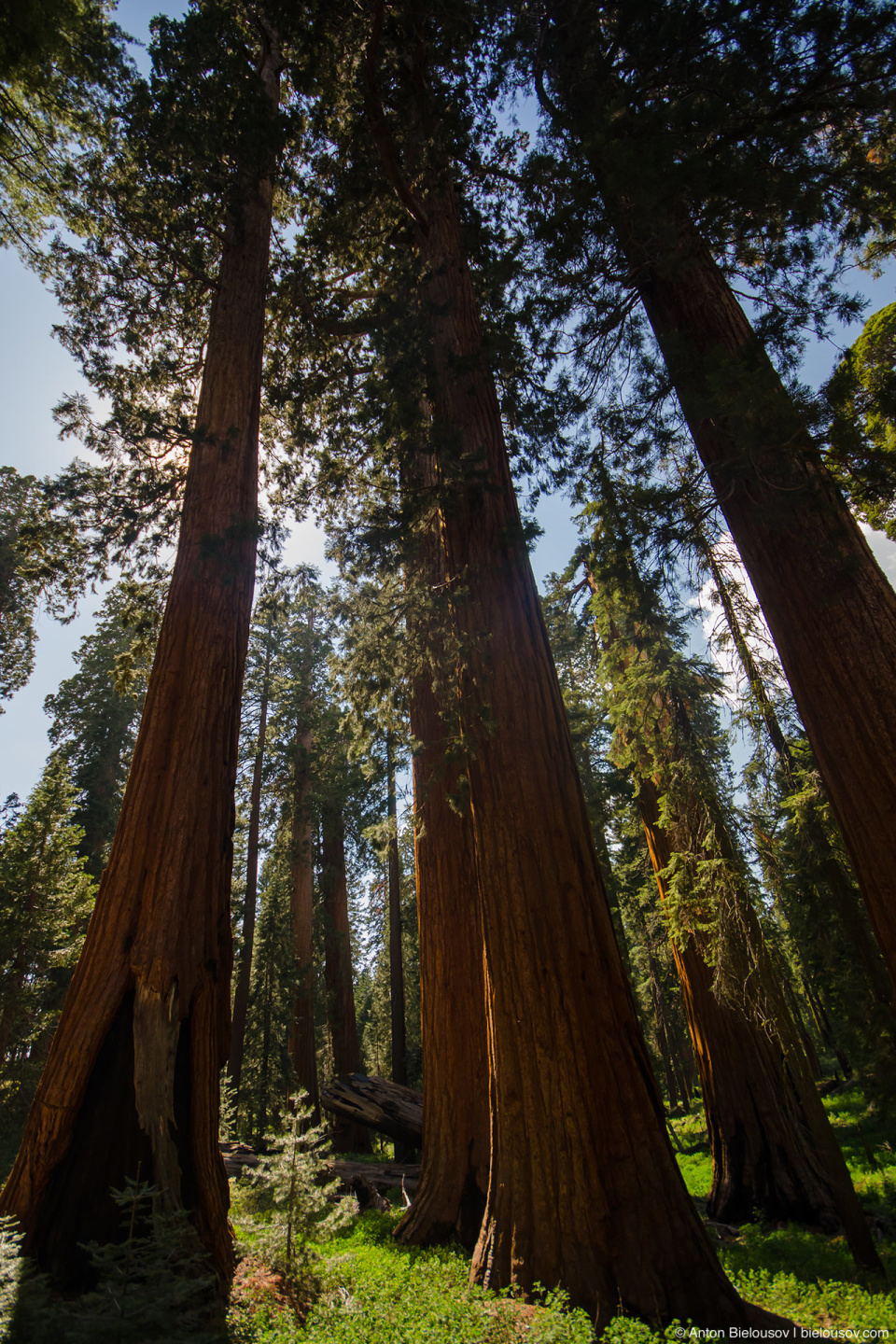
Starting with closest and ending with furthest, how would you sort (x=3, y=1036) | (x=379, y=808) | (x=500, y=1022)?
(x=500, y=1022)
(x=3, y=1036)
(x=379, y=808)

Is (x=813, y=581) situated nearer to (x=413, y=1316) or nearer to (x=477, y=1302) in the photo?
(x=477, y=1302)

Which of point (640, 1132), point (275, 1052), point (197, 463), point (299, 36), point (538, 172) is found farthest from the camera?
point (275, 1052)

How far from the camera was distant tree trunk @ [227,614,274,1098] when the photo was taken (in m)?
14.1

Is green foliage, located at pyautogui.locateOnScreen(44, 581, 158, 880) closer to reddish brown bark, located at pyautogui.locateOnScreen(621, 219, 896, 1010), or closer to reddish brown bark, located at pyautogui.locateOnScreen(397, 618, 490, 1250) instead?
reddish brown bark, located at pyautogui.locateOnScreen(397, 618, 490, 1250)

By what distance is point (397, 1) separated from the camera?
6738 mm

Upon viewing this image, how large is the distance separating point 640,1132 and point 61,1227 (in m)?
3.33

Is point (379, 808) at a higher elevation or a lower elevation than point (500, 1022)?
higher

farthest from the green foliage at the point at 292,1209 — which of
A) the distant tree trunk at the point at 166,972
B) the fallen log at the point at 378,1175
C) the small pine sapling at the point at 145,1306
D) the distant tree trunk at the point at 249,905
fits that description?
the distant tree trunk at the point at 249,905

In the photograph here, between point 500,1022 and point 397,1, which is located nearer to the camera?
point 500,1022

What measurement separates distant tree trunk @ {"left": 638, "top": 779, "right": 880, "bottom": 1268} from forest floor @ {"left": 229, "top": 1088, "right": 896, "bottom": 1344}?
421mm

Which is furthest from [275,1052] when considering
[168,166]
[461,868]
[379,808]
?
[168,166]

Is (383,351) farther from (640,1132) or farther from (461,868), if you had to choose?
(640,1132)

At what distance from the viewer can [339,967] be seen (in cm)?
1547

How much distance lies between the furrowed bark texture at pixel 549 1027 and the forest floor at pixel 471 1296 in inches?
10.2
